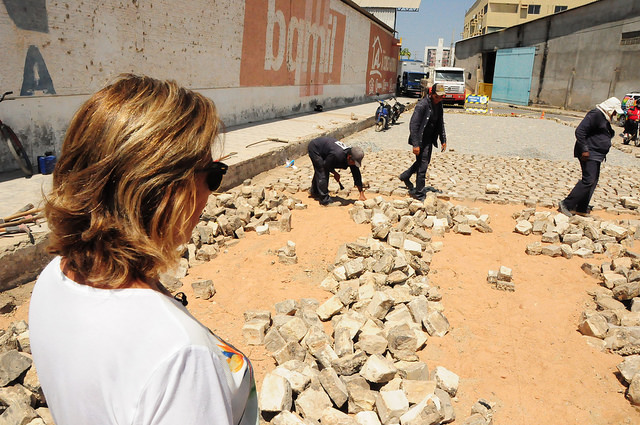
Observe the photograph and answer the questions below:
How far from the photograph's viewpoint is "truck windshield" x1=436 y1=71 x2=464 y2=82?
2790 cm

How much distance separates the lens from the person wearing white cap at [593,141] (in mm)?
6438

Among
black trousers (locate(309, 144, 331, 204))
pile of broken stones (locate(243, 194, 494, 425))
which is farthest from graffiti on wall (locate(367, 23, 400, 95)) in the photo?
pile of broken stones (locate(243, 194, 494, 425))

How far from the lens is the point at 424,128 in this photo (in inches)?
280

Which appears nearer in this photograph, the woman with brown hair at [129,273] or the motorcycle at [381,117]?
the woman with brown hair at [129,273]

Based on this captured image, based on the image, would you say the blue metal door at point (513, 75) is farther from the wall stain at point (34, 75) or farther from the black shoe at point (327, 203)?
the wall stain at point (34, 75)

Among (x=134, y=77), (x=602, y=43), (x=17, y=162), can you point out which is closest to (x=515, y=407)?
(x=134, y=77)

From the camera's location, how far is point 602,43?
2636cm

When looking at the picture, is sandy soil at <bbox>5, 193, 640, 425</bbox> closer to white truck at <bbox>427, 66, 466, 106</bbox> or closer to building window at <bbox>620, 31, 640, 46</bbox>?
white truck at <bbox>427, 66, 466, 106</bbox>

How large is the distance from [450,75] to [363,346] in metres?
27.5

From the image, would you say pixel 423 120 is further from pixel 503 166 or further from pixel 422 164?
pixel 503 166

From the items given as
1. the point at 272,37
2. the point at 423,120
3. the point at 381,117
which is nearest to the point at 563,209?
the point at 423,120

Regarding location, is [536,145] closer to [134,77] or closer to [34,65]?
[34,65]

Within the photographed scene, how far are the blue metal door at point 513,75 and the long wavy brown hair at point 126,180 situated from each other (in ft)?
118

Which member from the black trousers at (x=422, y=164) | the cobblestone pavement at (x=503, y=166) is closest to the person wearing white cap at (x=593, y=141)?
the cobblestone pavement at (x=503, y=166)
